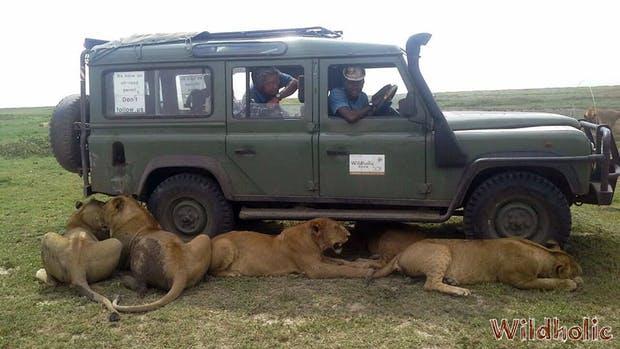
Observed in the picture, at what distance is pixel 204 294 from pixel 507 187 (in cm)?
296

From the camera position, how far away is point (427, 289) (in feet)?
15.7

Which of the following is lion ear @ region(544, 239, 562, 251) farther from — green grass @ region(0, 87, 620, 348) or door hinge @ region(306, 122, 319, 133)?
door hinge @ region(306, 122, 319, 133)

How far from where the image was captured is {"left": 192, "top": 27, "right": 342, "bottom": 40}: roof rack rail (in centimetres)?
602

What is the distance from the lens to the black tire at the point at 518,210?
5350mm

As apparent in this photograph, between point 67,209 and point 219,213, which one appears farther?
point 67,209

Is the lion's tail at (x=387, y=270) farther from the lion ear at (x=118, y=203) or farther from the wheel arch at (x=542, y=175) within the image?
the lion ear at (x=118, y=203)

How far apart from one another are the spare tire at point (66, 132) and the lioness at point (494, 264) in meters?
3.90

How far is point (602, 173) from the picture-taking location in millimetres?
5328

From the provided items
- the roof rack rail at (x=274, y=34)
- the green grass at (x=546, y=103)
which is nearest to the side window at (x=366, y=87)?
the roof rack rail at (x=274, y=34)

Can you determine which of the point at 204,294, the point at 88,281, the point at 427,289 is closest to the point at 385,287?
the point at 427,289

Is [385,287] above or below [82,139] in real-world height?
below

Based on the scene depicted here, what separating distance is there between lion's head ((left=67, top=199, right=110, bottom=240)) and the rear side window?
1022mm

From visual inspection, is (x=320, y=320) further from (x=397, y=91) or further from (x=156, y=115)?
(x=156, y=115)

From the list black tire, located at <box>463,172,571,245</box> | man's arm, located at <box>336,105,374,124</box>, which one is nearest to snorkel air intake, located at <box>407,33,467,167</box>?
black tire, located at <box>463,172,571,245</box>
